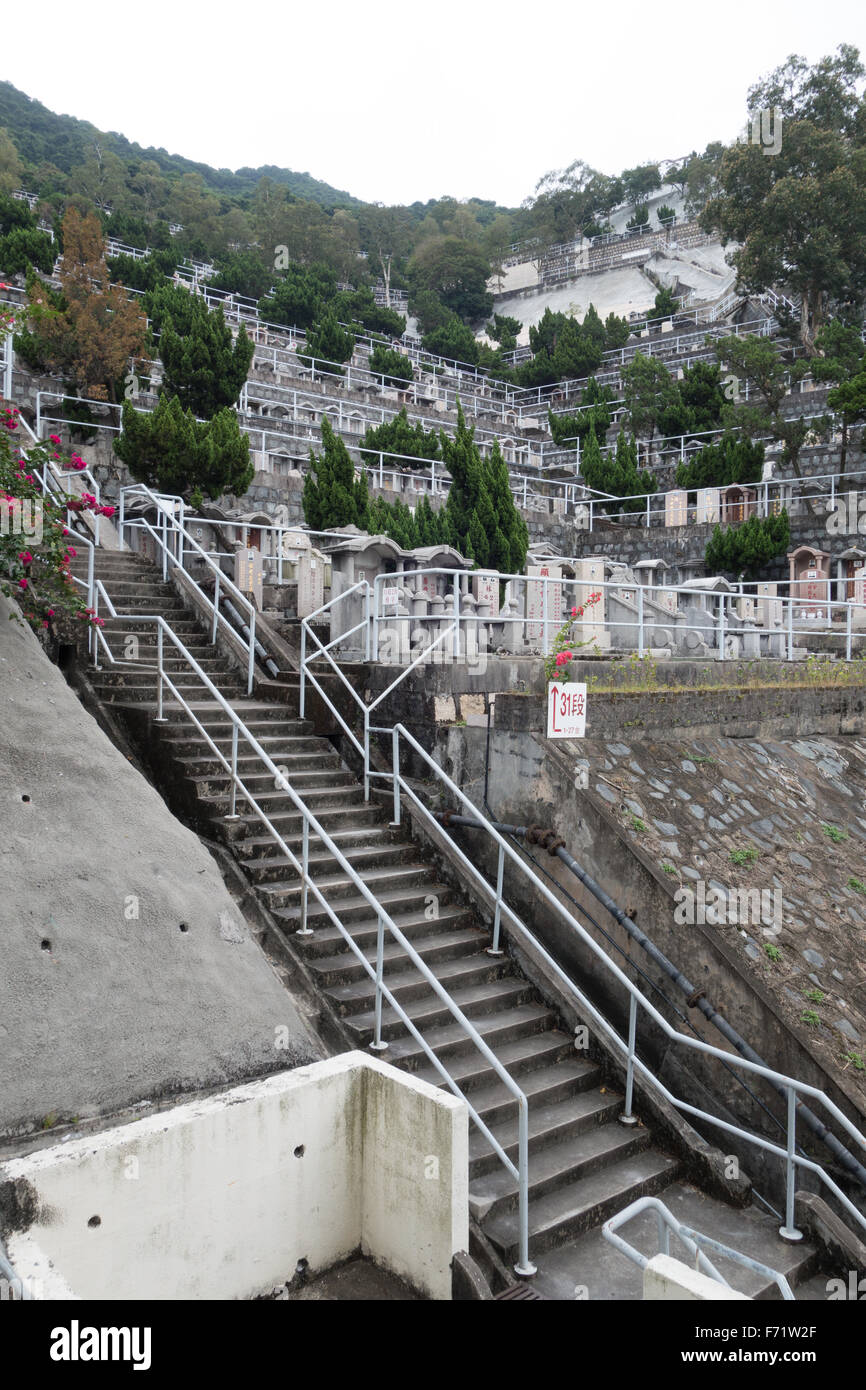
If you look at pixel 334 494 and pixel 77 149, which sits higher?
pixel 77 149

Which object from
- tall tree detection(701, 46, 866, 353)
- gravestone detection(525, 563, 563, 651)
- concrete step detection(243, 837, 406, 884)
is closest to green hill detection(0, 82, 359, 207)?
tall tree detection(701, 46, 866, 353)

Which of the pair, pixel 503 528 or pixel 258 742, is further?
pixel 503 528

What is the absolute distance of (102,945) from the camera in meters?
5.48

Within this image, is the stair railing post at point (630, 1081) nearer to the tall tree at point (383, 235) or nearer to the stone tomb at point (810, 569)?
the stone tomb at point (810, 569)

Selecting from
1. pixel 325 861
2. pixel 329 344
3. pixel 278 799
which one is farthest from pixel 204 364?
pixel 329 344

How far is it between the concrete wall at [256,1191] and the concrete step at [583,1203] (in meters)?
0.95

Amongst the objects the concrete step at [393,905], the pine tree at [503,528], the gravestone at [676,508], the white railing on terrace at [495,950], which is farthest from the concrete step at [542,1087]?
the gravestone at [676,508]

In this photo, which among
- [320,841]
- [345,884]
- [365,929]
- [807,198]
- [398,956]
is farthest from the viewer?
[807,198]

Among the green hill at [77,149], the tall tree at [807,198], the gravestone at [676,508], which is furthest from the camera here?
the green hill at [77,149]

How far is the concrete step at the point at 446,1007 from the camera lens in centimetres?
629

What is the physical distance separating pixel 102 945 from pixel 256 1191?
1.82 metres

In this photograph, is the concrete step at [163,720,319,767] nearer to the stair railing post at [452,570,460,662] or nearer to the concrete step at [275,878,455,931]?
the concrete step at [275,878,455,931]

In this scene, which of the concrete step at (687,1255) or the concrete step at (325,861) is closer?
the concrete step at (687,1255)

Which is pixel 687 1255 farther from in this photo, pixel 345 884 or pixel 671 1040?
pixel 345 884
